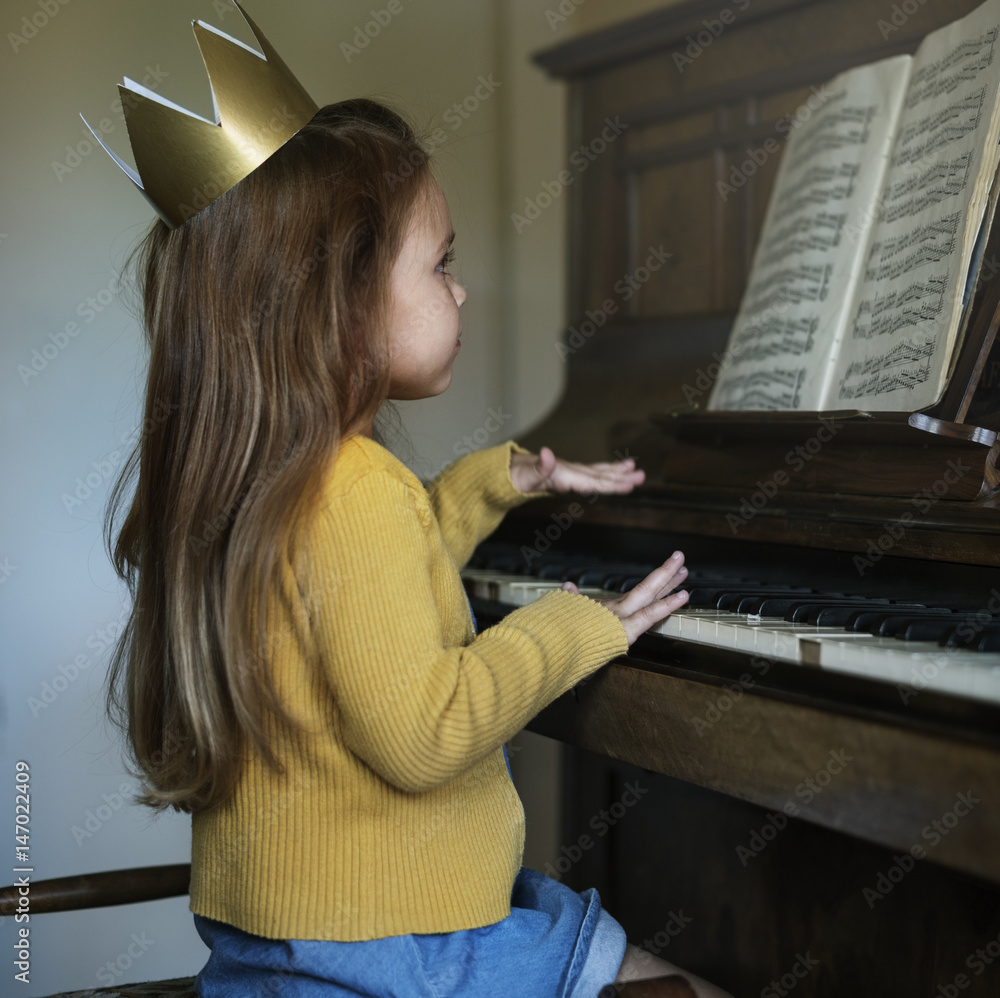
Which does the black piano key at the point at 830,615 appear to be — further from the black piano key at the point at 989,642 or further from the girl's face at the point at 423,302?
the girl's face at the point at 423,302

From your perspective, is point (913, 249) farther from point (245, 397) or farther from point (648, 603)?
point (245, 397)

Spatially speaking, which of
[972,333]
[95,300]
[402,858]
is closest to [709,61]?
[972,333]

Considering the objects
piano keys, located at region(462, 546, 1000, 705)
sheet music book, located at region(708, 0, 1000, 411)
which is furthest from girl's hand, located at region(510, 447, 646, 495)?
sheet music book, located at region(708, 0, 1000, 411)

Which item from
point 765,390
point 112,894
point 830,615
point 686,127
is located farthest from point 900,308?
point 112,894

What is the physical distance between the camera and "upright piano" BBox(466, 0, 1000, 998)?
0.79 metres

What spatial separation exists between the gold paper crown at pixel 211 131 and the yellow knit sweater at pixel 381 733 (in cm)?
27

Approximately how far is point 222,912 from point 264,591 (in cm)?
31

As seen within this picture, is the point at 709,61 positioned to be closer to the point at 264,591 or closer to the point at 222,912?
the point at 264,591

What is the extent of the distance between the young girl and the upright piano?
171 millimetres

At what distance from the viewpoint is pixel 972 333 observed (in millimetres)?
1118

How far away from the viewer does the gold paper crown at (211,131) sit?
0.93 metres

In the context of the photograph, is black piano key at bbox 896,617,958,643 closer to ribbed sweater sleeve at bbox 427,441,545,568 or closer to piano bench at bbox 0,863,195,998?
ribbed sweater sleeve at bbox 427,441,545,568

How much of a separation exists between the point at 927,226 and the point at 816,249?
0.24 m

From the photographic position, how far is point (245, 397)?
0.91 m
